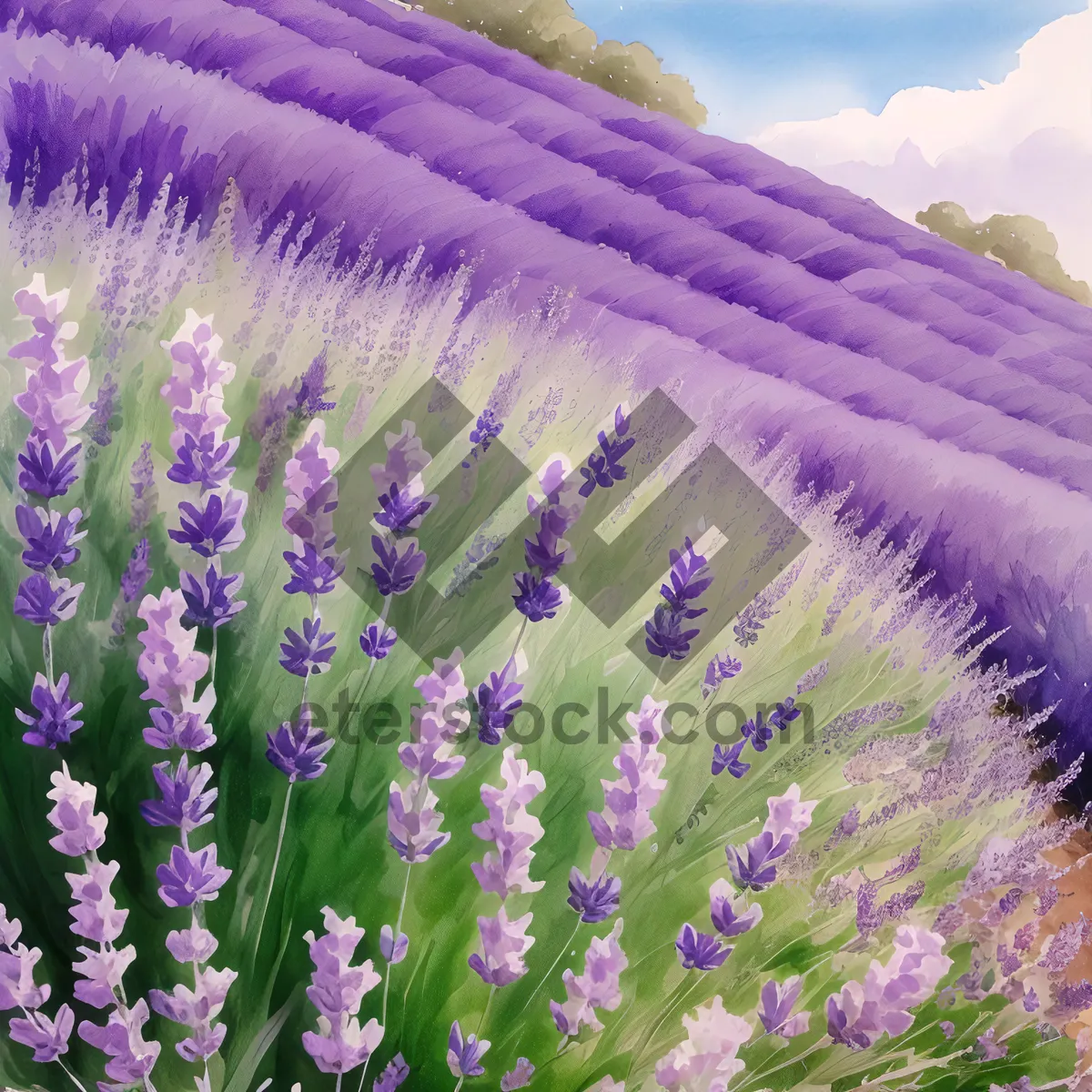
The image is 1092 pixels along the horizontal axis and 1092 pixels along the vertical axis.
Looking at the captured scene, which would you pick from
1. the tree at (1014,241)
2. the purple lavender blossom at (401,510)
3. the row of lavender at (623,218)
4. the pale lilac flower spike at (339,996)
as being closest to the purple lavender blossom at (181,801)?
the pale lilac flower spike at (339,996)

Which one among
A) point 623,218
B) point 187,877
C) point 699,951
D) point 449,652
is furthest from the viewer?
point 623,218

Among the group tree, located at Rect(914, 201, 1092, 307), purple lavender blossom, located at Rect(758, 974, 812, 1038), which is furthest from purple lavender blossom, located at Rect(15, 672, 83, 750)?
tree, located at Rect(914, 201, 1092, 307)

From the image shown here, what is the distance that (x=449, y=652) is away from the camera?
836mm

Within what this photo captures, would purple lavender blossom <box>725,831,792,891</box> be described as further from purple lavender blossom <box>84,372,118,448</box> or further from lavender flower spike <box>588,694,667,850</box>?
purple lavender blossom <box>84,372,118,448</box>

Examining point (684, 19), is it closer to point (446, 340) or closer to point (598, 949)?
point (446, 340)

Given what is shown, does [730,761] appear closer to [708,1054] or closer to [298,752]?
[708,1054]

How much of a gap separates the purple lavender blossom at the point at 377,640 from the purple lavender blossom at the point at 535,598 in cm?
10

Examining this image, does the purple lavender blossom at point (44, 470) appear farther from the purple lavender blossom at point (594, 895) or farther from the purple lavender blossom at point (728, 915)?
the purple lavender blossom at point (728, 915)

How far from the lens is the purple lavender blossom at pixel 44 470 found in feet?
2.16

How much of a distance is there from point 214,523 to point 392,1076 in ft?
1.34

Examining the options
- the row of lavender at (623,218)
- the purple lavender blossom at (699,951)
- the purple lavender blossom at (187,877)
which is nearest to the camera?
the purple lavender blossom at (187,877)

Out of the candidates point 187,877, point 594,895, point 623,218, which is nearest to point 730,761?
point 594,895

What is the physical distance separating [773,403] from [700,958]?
2.48 feet

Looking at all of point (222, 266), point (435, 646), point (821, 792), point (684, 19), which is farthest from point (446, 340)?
point (684, 19)
